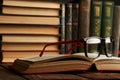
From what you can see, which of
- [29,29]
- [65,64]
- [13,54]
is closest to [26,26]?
[29,29]

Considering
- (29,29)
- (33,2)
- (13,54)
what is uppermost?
(33,2)

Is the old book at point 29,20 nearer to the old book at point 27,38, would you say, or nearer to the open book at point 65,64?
the old book at point 27,38

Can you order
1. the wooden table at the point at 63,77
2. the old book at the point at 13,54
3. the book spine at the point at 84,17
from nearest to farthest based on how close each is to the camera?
the wooden table at the point at 63,77, the old book at the point at 13,54, the book spine at the point at 84,17

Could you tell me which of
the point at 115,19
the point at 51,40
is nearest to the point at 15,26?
the point at 51,40

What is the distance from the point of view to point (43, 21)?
4.96 feet

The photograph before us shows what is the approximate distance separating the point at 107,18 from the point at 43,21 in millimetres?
326

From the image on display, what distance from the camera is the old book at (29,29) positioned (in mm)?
1464

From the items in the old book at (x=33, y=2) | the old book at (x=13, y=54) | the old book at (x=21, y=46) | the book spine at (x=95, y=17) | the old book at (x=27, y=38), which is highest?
the old book at (x=33, y=2)

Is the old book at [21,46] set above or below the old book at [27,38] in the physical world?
below

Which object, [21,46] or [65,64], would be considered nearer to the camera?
[65,64]

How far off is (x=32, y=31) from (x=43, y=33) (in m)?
0.05

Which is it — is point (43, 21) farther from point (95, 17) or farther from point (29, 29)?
point (95, 17)

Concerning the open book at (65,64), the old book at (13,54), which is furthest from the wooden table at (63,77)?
the old book at (13,54)

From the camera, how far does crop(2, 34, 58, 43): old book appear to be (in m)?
1.47
